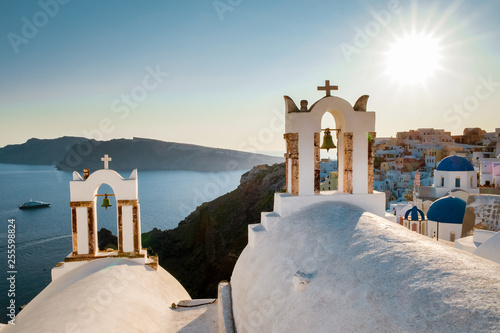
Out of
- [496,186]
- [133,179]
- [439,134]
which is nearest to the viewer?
[133,179]

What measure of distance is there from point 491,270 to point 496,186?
2723cm

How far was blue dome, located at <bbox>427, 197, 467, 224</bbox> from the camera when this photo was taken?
16.2m

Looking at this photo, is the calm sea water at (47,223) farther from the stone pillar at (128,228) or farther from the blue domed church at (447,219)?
the blue domed church at (447,219)

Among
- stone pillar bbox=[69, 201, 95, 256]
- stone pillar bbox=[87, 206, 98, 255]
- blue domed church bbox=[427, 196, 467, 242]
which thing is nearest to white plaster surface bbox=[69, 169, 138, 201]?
stone pillar bbox=[69, 201, 95, 256]

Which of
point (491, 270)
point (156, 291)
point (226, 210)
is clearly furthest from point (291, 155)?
point (226, 210)

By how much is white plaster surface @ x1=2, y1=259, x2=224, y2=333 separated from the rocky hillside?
1847cm

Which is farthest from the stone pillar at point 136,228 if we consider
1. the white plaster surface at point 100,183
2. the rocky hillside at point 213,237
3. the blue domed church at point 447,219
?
the rocky hillside at point 213,237

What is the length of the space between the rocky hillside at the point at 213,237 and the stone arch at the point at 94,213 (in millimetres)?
17948

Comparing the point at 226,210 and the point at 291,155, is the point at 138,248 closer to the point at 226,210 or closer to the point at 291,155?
the point at 291,155

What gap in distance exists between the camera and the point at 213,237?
3109 cm

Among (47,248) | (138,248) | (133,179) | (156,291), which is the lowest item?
(47,248)

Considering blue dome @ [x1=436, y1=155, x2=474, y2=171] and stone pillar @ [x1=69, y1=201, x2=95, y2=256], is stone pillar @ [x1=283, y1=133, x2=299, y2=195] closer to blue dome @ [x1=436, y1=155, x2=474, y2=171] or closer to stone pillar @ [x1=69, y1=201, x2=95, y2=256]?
stone pillar @ [x1=69, y1=201, x2=95, y2=256]

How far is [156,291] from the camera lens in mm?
6922

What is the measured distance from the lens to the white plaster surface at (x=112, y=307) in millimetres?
4684
